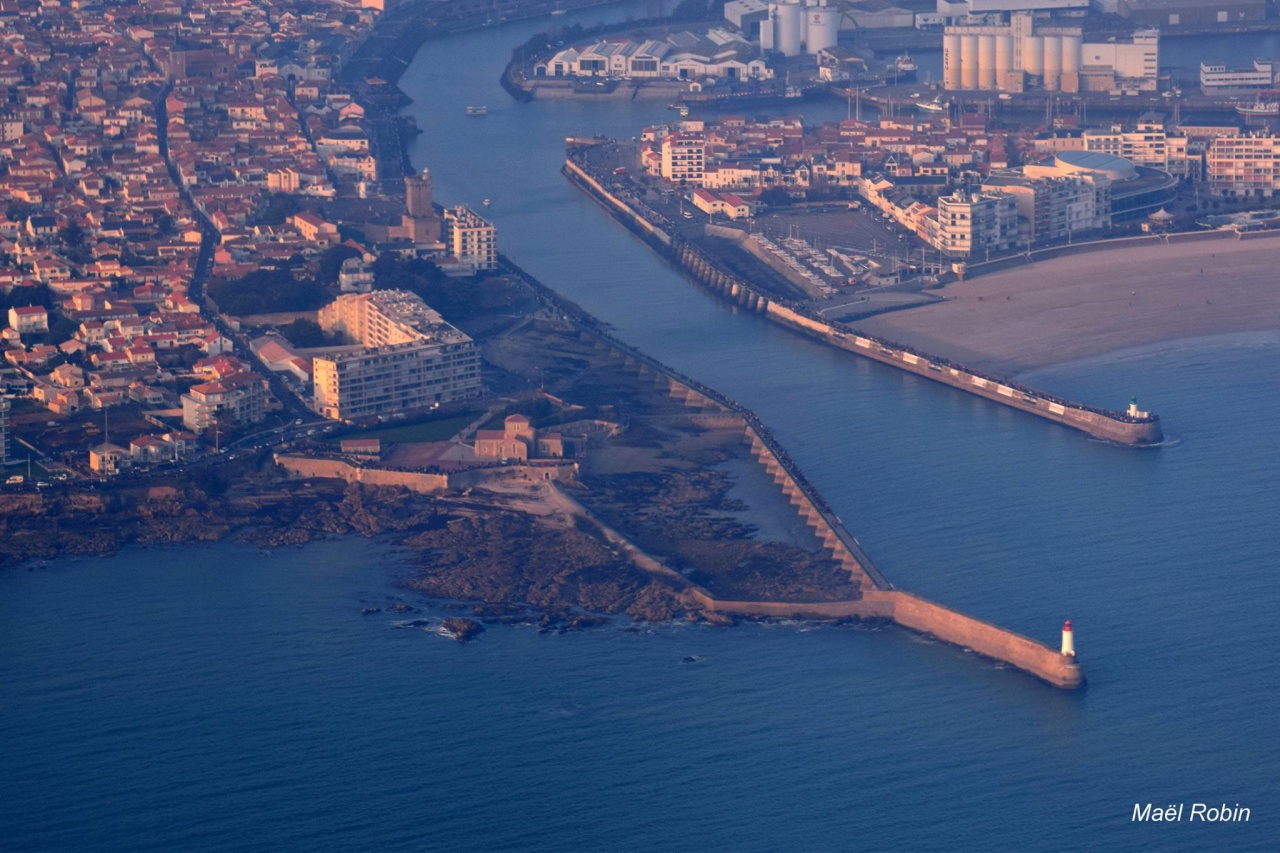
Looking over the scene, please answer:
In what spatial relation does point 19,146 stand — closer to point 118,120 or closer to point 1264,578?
point 118,120

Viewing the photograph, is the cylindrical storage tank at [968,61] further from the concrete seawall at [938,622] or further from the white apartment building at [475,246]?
the concrete seawall at [938,622]

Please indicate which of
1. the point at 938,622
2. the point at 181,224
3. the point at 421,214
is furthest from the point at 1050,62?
the point at 938,622

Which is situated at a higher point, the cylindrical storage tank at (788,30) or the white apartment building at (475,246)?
the cylindrical storage tank at (788,30)

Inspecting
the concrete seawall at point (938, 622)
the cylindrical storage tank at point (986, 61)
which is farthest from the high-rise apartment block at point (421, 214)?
the cylindrical storage tank at point (986, 61)

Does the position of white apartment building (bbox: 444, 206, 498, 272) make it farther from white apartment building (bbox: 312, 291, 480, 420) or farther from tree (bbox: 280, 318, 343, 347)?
white apartment building (bbox: 312, 291, 480, 420)

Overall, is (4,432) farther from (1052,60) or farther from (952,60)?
(1052,60)

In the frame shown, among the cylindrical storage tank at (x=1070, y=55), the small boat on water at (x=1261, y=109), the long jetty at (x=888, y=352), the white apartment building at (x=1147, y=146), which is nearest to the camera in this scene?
the long jetty at (x=888, y=352)

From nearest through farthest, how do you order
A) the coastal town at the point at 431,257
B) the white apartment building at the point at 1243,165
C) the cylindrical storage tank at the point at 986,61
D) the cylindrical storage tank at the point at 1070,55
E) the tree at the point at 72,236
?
the coastal town at the point at 431,257, the tree at the point at 72,236, the white apartment building at the point at 1243,165, the cylindrical storage tank at the point at 1070,55, the cylindrical storage tank at the point at 986,61
